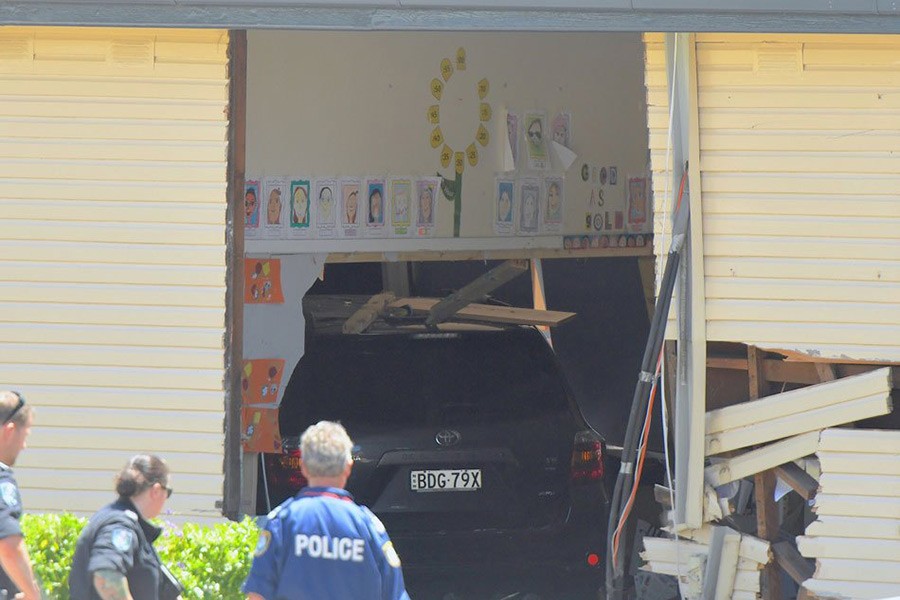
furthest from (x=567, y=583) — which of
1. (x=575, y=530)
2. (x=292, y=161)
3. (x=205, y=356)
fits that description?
(x=292, y=161)

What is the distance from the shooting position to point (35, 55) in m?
6.43

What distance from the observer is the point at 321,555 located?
432 centimetres

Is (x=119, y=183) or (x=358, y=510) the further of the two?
(x=119, y=183)

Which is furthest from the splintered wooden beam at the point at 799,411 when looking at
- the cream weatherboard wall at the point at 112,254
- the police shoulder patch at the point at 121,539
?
the police shoulder patch at the point at 121,539

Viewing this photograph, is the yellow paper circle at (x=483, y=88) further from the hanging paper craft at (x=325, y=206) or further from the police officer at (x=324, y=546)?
the police officer at (x=324, y=546)

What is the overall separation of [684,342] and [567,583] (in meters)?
2.07

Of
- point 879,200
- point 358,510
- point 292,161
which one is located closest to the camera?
point 358,510

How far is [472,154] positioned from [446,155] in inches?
10.8

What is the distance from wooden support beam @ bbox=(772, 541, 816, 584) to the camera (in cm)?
616

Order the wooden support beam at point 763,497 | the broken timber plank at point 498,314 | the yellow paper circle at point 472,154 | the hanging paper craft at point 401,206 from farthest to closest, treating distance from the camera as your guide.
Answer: the yellow paper circle at point 472,154 → the hanging paper craft at point 401,206 → the broken timber plank at point 498,314 → the wooden support beam at point 763,497

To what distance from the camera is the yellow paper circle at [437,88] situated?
9602 mm

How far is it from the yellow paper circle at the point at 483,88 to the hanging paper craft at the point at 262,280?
227 centimetres

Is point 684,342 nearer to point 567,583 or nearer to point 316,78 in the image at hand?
point 567,583

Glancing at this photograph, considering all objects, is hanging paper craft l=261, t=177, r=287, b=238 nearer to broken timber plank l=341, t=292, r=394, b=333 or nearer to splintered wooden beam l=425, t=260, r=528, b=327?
broken timber plank l=341, t=292, r=394, b=333
